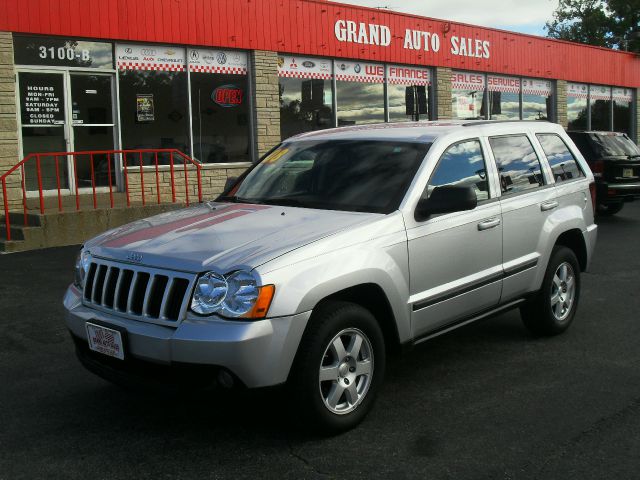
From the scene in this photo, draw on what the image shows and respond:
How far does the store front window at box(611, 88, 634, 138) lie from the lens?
2880 cm

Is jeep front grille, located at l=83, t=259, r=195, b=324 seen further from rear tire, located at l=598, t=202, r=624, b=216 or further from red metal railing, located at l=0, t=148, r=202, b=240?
rear tire, located at l=598, t=202, r=624, b=216

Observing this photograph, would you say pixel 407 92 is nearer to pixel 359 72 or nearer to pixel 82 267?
pixel 359 72

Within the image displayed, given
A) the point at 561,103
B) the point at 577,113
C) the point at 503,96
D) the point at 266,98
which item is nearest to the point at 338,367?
the point at 266,98

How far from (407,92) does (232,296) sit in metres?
16.8

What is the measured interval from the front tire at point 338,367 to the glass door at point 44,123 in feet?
32.3

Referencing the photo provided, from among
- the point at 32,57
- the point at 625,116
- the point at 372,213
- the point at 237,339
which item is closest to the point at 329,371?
the point at 237,339

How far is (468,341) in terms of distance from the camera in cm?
595

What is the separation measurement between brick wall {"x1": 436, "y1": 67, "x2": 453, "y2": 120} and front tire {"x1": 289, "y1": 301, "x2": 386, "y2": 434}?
664 inches

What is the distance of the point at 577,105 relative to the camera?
26359mm

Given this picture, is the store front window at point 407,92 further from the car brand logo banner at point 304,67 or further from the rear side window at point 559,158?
the rear side window at point 559,158

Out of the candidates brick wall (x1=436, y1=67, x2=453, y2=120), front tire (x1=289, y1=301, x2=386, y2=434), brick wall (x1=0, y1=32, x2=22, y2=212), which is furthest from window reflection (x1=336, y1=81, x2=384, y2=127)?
front tire (x1=289, y1=301, x2=386, y2=434)

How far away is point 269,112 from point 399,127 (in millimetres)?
11104

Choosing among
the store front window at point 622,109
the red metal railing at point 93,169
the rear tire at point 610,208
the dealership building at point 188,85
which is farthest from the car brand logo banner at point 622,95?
the red metal railing at point 93,169

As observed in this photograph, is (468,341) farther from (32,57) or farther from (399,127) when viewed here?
(32,57)
